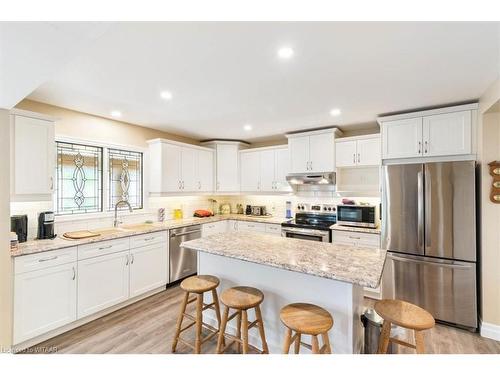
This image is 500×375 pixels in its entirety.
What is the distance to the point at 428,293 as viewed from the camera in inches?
108

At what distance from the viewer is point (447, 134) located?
282 cm

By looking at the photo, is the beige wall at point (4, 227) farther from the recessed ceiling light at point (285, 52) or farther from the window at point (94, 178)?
the recessed ceiling light at point (285, 52)

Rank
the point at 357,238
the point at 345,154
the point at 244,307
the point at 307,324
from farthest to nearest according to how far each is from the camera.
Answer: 1. the point at 345,154
2. the point at 357,238
3. the point at 244,307
4. the point at 307,324

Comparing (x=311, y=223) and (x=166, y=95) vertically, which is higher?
(x=166, y=95)

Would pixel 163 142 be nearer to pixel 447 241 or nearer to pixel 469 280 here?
pixel 447 241

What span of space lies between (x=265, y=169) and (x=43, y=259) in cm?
340

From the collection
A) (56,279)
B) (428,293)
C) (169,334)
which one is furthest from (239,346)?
(428,293)

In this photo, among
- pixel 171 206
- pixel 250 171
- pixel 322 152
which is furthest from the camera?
pixel 250 171

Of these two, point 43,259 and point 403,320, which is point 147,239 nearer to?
point 43,259

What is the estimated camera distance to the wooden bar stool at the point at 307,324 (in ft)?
4.94

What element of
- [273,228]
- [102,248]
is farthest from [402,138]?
[102,248]

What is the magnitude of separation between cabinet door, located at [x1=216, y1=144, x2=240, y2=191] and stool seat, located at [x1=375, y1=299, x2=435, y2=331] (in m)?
3.51
